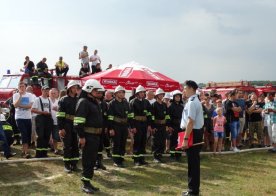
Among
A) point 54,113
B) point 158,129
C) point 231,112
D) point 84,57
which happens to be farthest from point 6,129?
point 84,57

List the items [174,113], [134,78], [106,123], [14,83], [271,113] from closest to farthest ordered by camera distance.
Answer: [106,123], [174,113], [271,113], [134,78], [14,83]

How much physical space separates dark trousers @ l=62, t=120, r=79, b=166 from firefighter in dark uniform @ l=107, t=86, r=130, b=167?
3.73 ft

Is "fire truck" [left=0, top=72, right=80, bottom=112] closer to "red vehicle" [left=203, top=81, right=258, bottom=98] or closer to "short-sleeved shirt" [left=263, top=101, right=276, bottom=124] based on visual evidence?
"red vehicle" [left=203, top=81, right=258, bottom=98]

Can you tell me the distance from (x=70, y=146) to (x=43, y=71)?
33.1 feet

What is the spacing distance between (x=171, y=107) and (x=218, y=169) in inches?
90.8

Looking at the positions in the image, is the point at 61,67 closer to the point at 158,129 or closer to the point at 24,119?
the point at 24,119

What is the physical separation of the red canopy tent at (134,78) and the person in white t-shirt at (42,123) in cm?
378

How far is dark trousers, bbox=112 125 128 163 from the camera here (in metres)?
9.69

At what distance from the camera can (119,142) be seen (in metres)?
9.74

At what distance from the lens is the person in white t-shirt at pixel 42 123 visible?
10031mm

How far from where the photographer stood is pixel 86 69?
20469 millimetres

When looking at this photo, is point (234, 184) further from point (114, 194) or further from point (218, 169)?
point (114, 194)

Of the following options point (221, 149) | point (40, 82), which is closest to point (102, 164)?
point (221, 149)

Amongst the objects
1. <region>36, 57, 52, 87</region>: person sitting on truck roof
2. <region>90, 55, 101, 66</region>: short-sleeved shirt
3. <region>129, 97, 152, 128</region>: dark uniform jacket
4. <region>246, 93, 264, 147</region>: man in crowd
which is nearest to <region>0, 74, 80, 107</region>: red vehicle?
<region>36, 57, 52, 87</region>: person sitting on truck roof
